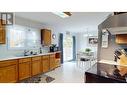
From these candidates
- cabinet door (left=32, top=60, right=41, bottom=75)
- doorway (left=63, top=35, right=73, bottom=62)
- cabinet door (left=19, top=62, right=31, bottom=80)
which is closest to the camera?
cabinet door (left=19, top=62, right=31, bottom=80)

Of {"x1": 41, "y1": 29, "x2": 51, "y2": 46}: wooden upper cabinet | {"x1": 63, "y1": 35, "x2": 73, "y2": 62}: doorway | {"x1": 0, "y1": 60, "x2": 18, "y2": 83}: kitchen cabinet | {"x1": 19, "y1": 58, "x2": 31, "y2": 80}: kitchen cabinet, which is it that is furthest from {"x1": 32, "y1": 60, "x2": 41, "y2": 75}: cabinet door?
{"x1": 63, "y1": 35, "x2": 73, "y2": 62}: doorway

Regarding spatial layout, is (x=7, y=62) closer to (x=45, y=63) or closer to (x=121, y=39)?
(x=45, y=63)

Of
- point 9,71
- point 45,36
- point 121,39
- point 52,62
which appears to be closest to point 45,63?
point 52,62

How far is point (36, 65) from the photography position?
4.87m

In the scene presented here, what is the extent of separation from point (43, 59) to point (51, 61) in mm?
632

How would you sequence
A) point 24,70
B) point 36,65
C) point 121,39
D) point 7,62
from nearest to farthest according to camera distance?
point 121,39 → point 7,62 → point 24,70 → point 36,65

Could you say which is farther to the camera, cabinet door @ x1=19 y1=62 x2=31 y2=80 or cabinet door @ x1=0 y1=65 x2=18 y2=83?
cabinet door @ x1=19 y1=62 x2=31 y2=80

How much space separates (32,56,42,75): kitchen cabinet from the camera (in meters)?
4.71

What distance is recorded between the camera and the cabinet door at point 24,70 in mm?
4066

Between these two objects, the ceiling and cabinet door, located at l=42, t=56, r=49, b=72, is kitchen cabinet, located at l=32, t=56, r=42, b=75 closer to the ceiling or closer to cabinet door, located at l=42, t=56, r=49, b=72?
cabinet door, located at l=42, t=56, r=49, b=72

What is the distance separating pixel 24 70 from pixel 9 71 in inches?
25.0

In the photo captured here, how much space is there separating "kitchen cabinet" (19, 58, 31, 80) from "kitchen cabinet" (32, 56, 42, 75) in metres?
0.24
